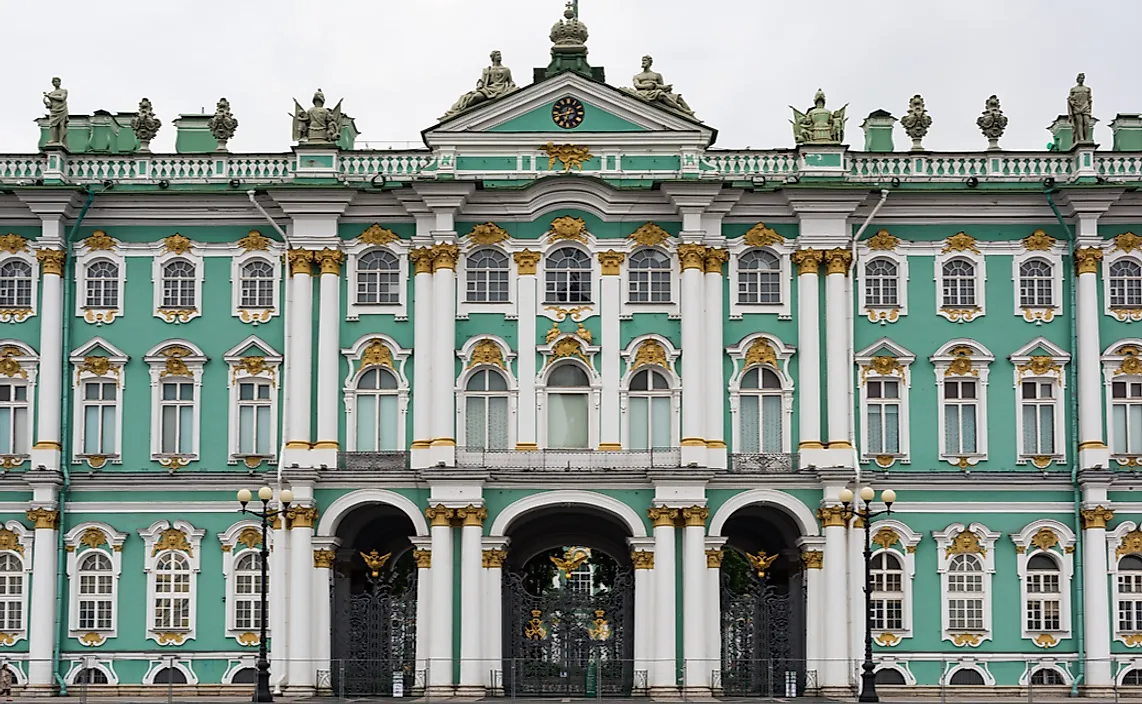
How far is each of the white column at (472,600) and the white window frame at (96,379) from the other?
1087cm

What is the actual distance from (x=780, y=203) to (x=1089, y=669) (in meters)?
16.3

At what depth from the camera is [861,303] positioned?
5978cm

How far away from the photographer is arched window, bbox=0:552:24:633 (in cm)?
5875

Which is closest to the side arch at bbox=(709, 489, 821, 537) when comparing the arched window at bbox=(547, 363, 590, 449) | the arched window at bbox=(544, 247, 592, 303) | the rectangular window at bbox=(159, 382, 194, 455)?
the arched window at bbox=(547, 363, 590, 449)

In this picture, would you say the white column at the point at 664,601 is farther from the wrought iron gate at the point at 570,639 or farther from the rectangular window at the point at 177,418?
the rectangular window at the point at 177,418

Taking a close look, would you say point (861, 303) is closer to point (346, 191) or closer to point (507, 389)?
point (507, 389)

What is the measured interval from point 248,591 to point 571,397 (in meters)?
11.1

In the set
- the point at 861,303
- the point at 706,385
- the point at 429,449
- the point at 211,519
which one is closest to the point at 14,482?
the point at 211,519

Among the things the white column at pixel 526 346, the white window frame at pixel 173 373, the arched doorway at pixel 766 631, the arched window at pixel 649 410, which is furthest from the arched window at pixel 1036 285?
the white window frame at pixel 173 373

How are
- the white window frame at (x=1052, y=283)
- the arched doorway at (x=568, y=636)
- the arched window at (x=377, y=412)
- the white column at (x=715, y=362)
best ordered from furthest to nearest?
the white window frame at (x=1052, y=283)
the arched window at (x=377, y=412)
the white column at (x=715, y=362)
the arched doorway at (x=568, y=636)

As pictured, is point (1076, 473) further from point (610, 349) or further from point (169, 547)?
point (169, 547)

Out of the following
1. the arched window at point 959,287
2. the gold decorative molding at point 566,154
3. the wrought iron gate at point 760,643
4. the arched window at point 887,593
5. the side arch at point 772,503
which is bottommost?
the wrought iron gate at point 760,643

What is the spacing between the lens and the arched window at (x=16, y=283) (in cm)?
6022

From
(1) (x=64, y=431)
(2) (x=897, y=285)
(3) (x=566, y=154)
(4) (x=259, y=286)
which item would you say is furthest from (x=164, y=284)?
(2) (x=897, y=285)
